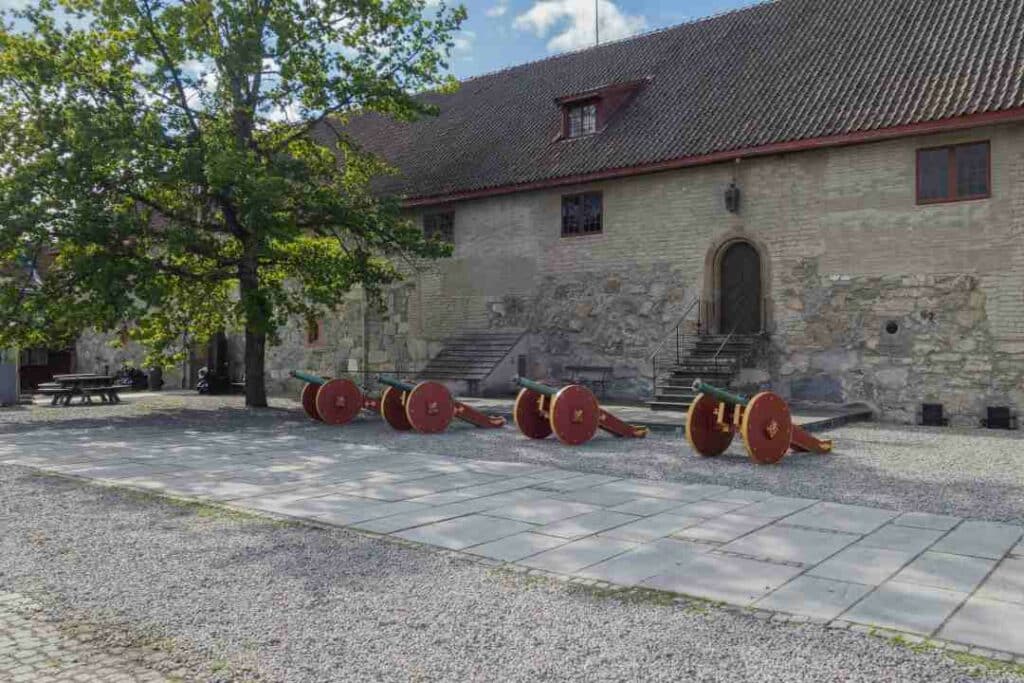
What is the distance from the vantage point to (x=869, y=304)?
14.6m

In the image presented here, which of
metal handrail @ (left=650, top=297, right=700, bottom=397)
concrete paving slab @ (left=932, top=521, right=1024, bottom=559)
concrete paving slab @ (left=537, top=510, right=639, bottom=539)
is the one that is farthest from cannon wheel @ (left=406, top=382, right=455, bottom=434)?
concrete paving slab @ (left=932, top=521, right=1024, bottom=559)

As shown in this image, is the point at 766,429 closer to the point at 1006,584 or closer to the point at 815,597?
the point at 1006,584

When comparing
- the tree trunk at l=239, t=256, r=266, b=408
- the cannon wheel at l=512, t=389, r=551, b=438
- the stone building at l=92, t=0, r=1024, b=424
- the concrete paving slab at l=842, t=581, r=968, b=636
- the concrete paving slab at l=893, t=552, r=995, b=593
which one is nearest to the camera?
the concrete paving slab at l=842, t=581, r=968, b=636

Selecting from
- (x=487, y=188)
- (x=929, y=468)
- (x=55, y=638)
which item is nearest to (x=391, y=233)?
(x=487, y=188)

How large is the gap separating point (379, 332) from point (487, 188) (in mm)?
5200

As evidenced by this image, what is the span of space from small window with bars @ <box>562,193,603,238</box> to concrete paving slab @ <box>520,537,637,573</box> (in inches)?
509

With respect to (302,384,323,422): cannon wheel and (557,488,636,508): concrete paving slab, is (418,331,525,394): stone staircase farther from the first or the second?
(557,488,636,508): concrete paving slab

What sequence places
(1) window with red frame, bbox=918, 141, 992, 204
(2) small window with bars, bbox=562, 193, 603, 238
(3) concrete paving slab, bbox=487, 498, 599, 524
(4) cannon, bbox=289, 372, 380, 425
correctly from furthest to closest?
1. (2) small window with bars, bbox=562, 193, 603, 238
2. (4) cannon, bbox=289, 372, 380, 425
3. (1) window with red frame, bbox=918, 141, 992, 204
4. (3) concrete paving slab, bbox=487, 498, 599, 524

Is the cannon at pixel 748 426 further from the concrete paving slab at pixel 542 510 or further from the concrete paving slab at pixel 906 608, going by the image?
the concrete paving slab at pixel 906 608

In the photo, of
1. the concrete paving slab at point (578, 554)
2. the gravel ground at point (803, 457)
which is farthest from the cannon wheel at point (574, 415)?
the concrete paving slab at point (578, 554)

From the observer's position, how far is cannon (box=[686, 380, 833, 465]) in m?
9.16

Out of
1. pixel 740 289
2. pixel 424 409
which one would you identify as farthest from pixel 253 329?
pixel 740 289

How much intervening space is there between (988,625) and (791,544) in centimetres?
169

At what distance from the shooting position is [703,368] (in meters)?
15.1
